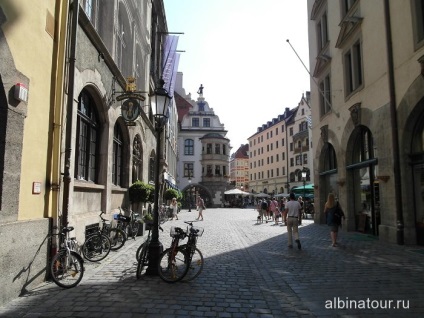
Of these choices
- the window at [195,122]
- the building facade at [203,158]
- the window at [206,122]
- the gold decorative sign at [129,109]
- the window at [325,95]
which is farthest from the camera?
the window at [206,122]

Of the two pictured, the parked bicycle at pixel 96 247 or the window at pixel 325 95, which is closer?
the parked bicycle at pixel 96 247

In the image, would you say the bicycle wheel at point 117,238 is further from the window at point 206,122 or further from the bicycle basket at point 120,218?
the window at point 206,122

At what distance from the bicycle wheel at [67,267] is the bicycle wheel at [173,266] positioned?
1.48 meters

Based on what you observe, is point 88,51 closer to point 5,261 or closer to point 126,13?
point 5,261

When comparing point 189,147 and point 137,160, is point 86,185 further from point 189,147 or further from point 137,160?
point 189,147

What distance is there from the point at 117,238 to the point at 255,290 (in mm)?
6072

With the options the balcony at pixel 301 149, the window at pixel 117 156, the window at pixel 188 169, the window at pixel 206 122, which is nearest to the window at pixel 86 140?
the window at pixel 117 156

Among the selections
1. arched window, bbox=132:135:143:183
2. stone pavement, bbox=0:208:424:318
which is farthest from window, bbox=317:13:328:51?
stone pavement, bbox=0:208:424:318

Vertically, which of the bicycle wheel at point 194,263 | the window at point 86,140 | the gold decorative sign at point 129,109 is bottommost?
the bicycle wheel at point 194,263

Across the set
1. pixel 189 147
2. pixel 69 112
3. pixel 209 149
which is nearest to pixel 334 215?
pixel 69 112

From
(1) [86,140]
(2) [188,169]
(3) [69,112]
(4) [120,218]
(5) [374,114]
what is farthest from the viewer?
(2) [188,169]

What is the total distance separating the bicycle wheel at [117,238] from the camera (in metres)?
11.1

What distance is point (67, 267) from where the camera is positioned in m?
6.84

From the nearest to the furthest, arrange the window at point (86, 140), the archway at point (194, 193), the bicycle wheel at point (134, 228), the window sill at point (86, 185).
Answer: the window sill at point (86, 185)
the window at point (86, 140)
the bicycle wheel at point (134, 228)
the archway at point (194, 193)
